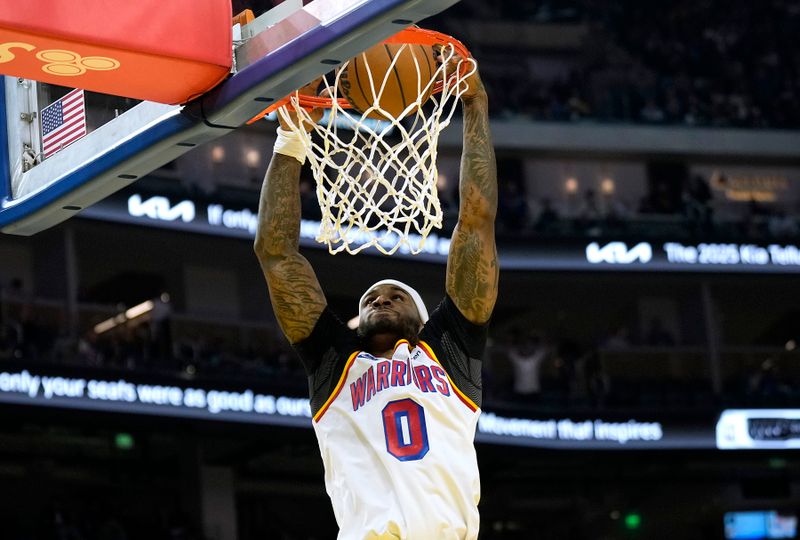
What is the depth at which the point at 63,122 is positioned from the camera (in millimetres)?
4473

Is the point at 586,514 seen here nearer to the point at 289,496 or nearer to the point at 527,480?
the point at 527,480

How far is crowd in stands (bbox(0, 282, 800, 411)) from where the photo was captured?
50.5 feet

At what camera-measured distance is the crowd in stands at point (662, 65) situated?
23.5 m

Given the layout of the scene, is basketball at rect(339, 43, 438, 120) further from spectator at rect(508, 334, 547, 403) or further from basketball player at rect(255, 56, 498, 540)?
spectator at rect(508, 334, 547, 403)

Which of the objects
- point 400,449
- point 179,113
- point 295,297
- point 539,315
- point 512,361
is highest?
point 539,315

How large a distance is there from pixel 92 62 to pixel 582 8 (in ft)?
76.0

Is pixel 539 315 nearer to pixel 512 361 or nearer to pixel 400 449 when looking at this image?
pixel 512 361

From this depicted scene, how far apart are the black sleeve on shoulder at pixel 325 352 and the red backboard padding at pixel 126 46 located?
102 centimetres

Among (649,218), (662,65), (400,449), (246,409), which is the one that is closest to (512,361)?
(649,218)

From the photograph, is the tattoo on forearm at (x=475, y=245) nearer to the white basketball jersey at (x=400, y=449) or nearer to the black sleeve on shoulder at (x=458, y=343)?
the black sleeve on shoulder at (x=458, y=343)

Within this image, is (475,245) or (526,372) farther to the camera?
(526,372)

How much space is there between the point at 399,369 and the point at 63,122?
1365 mm

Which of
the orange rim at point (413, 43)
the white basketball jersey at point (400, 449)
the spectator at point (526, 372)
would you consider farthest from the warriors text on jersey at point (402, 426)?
the spectator at point (526, 372)

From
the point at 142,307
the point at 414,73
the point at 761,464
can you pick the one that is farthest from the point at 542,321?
the point at 414,73
